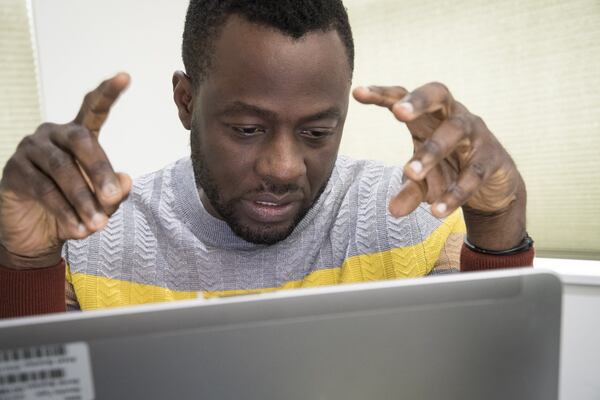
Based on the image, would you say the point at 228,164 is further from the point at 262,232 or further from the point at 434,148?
the point at 434,148

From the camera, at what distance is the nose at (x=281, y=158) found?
91 centimetres

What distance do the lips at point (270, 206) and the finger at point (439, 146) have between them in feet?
1.22

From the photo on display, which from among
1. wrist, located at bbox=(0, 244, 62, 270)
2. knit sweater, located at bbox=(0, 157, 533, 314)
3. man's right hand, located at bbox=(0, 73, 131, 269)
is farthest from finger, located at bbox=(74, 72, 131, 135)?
knit sweater, located at bbox=(0, 157, 533, 314)

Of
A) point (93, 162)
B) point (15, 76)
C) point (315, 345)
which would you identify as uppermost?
point (15, 76)

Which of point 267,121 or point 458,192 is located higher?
point 267,121

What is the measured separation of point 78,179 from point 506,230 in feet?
2.24

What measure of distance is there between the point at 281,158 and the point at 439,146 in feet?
1.08

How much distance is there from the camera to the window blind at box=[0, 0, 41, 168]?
5.78 feet

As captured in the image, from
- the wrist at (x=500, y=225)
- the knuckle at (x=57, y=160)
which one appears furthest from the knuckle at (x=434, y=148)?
the knuckle at (x=57, y=160)

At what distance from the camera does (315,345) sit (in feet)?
1.15

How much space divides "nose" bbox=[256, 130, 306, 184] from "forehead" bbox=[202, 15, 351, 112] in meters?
0.07

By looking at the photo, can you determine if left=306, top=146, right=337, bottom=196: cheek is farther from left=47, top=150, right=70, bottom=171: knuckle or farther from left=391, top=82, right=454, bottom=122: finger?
left=47, top=150, right=70, bottom=171: knuckle

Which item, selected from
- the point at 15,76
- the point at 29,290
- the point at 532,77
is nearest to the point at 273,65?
the point at 29,290

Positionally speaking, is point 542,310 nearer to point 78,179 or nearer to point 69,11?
point 78,179
